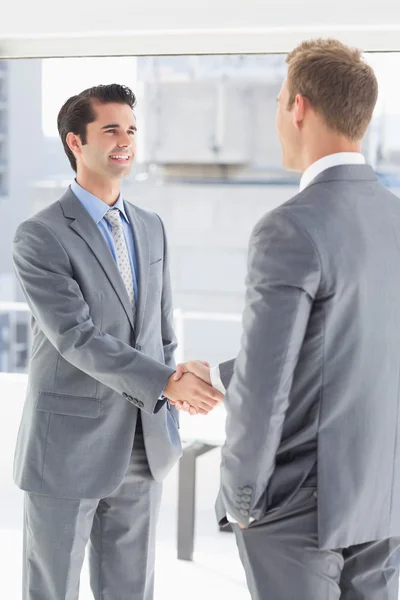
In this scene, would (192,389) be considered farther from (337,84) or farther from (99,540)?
(337,84)

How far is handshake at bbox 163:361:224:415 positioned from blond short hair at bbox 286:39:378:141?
80cm

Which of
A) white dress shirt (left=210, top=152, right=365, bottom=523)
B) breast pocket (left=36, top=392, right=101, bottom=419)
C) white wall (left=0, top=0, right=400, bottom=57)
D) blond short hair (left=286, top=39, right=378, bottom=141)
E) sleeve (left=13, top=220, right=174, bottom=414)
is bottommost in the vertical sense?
breast pocket (left=36, top=392, right=101, bottom=419)

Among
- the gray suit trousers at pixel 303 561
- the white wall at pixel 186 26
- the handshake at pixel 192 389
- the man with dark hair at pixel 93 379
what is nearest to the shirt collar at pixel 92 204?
the man with dark hair at pixel 93 379

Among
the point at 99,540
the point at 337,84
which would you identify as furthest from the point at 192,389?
the point at 337,84

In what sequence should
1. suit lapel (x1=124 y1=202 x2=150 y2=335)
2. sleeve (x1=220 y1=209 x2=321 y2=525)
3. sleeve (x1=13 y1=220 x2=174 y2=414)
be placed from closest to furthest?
sleeve (x1=220 y1=209 x2=321 y2=525)
sleeve (x1=13 y1=220 x2=174 y2=414)
suit lapel (x1=124 y1=202 x2=150 y2=335)

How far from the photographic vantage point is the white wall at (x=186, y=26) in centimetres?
279

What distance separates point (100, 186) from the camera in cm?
209

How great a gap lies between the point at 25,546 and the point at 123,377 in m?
0.50

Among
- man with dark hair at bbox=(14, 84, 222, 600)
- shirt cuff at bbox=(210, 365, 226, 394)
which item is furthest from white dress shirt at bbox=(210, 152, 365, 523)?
man with dark hair at bbox=(14, 84, 222, 600)

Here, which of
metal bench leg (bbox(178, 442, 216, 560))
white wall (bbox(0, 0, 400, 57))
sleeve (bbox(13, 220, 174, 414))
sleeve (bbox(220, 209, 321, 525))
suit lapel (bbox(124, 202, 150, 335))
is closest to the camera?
sleeve (bbox(220, 209, 321, 525))

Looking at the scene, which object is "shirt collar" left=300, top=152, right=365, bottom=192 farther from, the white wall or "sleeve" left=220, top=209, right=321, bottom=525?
the white wall

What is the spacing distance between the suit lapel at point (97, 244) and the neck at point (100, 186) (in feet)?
0.27

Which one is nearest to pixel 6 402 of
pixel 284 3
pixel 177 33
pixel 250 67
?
pixel 177 33

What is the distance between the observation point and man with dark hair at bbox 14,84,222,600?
195 centimetres
